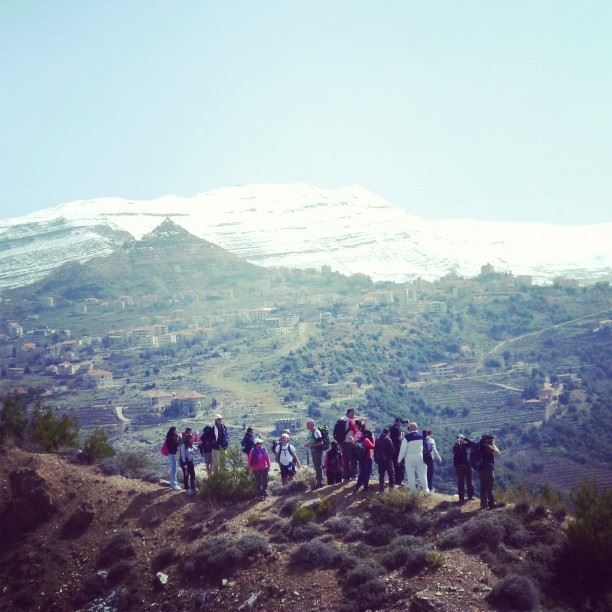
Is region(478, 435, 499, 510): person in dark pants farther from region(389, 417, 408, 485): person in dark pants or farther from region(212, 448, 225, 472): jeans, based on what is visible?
region(212, 448, 225, 472): jeans

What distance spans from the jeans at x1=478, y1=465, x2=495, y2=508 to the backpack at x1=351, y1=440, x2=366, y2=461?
222cm

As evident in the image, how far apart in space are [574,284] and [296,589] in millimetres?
92558

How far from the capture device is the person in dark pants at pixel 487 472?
14.1 m

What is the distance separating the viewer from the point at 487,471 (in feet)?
46.0

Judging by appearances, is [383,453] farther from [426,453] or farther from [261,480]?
[261,480]

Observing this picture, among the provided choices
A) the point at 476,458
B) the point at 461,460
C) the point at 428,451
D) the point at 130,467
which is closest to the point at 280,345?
the point at 130,467

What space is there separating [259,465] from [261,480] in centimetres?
35

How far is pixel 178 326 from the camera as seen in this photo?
84000 millimetres

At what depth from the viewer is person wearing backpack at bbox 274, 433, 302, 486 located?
16.7 m

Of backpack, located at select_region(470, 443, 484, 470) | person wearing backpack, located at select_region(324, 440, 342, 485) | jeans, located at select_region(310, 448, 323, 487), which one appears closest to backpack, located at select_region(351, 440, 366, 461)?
person wearing backpack, located at select_region(324, 440, 342, 485)

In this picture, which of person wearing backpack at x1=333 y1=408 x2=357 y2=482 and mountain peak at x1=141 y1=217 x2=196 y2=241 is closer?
person wearing backpack at x1=333 y1=408 x2=357 y2=482

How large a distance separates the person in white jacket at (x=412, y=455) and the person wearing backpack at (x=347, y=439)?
1136 millimetres

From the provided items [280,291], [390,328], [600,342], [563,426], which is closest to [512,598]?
[563,426]

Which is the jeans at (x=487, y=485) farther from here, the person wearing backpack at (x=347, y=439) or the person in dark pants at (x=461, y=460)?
the person wearing backpack at (x=347, y=439)
